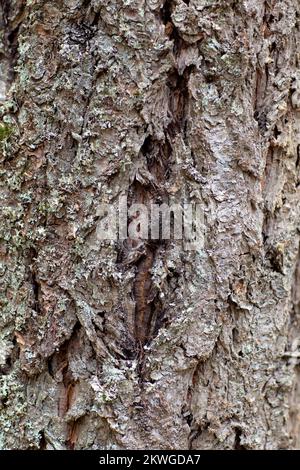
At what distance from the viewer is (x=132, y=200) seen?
1.17 metres

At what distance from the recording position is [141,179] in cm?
115

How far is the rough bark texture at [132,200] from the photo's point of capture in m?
1.13

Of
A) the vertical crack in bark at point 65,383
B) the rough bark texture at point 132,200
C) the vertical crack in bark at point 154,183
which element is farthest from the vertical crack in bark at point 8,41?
Result: the vertical crack in bark at point 65,383

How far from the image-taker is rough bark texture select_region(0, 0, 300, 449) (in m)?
1.13

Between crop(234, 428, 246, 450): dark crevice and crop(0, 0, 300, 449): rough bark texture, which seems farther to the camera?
crop(234, 428, 246, 450): dark crevice

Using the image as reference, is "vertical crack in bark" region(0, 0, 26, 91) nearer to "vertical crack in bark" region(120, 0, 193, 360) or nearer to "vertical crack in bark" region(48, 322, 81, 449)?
"vertical crack in bark" region(120, 0, 193, 360)

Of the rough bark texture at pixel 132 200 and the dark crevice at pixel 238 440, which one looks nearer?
the rough bark texture at pixel 132 200

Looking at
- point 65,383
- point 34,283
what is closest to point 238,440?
point 65,383

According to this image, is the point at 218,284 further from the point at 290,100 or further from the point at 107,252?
the point at 290,100

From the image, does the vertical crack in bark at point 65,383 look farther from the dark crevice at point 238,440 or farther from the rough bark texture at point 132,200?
the dark crevice at point 238,440

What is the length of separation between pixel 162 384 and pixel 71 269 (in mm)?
347

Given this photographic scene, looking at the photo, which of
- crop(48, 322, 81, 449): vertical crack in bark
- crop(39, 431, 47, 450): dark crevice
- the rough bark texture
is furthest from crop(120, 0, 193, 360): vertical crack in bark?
crop(39, 431, 47, 450): dark crevice

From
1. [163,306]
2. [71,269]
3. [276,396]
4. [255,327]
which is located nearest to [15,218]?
[71,269]

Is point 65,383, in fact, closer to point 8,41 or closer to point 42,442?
point 42,442
